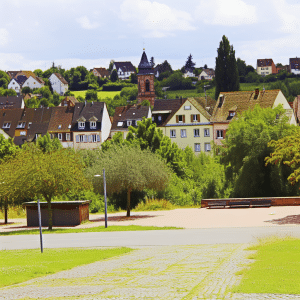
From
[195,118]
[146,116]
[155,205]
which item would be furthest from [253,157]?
[146,116]

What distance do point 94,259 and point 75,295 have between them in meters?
8.03

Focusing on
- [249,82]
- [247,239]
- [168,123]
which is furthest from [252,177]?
[249,82]

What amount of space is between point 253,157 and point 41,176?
22136mm

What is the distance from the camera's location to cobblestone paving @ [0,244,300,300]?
12984 millimetres

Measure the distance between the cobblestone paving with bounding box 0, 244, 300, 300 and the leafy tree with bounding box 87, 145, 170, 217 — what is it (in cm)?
2088

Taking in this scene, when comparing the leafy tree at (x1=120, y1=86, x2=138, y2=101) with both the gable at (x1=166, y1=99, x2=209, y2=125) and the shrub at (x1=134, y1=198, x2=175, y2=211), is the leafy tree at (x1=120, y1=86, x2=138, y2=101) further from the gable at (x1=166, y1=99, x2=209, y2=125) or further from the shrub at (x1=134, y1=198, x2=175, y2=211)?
the shrub at (x1=134, y1=198, x2=175, y2=211)

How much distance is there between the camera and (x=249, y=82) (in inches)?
7101

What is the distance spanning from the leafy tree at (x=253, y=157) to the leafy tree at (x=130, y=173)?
425 inches

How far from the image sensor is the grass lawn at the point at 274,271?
1245cm

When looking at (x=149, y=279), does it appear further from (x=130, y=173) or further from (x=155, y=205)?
(x=155, y=205)

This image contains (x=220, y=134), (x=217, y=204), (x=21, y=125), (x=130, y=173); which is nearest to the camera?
(x=130, y=173)

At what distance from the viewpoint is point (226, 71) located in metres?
118

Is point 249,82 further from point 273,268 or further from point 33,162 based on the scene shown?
point 273,268

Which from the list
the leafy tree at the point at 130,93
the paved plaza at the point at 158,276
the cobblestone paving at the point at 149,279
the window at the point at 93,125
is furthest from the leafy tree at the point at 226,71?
the cobblestone paving at the point at 149,279
